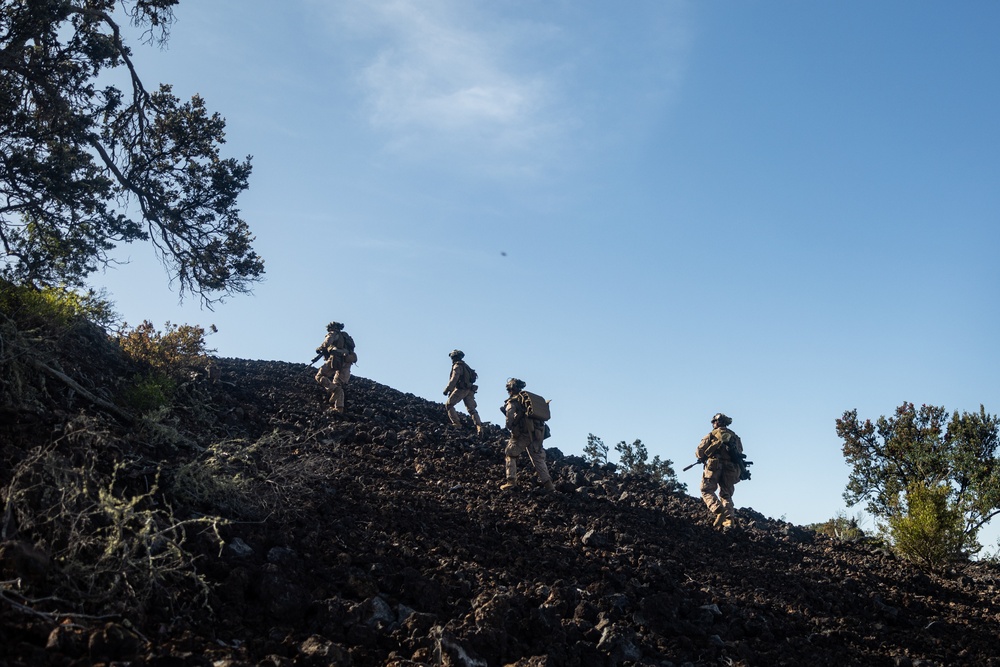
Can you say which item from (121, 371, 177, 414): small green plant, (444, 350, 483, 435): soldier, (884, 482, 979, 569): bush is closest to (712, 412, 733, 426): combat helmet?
(884, 482, 979, 569): bush

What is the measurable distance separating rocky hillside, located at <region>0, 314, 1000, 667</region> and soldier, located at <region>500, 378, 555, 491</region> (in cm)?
43

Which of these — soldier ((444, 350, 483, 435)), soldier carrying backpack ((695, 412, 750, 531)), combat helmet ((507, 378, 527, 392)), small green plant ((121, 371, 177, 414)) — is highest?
soldier ((444, 350, 483, 435))

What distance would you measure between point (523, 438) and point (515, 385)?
1068 mm

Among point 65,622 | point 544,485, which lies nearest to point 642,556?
point 544,485

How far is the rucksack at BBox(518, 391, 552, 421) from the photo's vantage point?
12.7 meters

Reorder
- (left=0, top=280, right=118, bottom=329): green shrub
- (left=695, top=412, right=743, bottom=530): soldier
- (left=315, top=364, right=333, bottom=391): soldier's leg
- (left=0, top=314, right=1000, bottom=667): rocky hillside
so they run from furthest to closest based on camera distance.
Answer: (left=315, top=364, right=333, bottom=391): soldier's leg, (left=695, top=412, right=743, bottom=530): soldier, (left=0, top=280, right=118, bottom=329): green shrub, (left=0, top=314, right=1000, bottom=667): rocky hillside

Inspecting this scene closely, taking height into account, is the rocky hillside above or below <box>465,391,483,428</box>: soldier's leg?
below

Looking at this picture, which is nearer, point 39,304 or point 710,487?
point 39,304

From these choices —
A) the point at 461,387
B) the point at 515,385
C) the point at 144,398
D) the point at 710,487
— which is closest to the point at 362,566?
the point at 144,398

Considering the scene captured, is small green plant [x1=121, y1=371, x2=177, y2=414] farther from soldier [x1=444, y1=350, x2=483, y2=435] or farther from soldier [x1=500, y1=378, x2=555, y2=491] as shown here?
soldier [x1=444, y1=350, x2=483, y2=435]

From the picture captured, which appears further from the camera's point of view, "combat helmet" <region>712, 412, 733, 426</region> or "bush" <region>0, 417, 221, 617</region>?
"combat helmet" <region>712, 412, 733, 426</region>

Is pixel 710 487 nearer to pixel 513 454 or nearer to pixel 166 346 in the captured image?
pixel 513 454

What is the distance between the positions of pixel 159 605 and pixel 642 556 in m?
5.55

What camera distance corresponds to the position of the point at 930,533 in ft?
38.8
